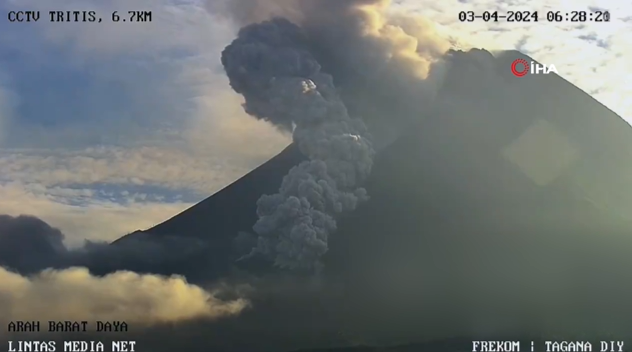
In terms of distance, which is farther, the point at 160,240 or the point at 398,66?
the point at 398,66

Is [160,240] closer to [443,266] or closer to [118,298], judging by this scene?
[118,298]

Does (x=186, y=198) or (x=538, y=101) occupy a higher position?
(x=538, y=101)

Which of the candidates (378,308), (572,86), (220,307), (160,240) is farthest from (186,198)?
(572,86)

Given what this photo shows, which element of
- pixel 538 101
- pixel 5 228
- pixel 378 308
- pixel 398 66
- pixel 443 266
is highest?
pixel 398 66
